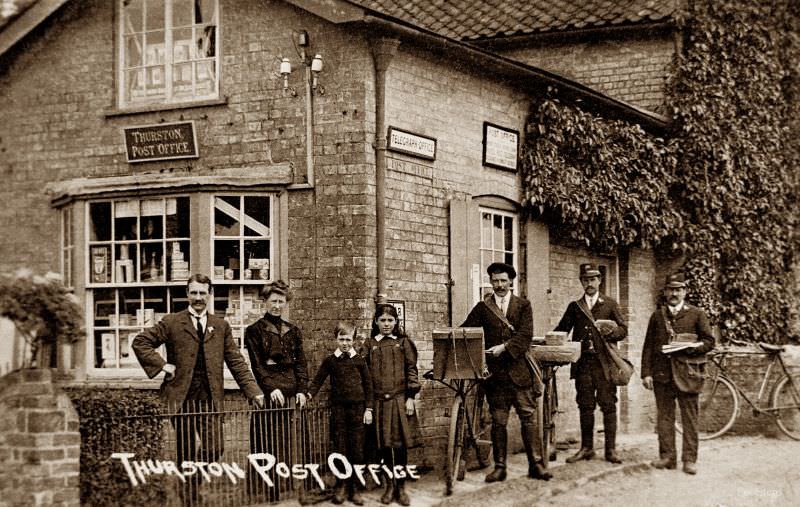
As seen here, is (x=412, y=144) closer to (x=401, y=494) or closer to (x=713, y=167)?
(x=401, y=494)

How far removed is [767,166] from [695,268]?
237 cm

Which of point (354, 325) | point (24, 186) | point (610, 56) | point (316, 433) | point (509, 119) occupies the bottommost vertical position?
point (316, 433)

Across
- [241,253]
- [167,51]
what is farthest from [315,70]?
[241,253]

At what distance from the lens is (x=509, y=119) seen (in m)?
12.9

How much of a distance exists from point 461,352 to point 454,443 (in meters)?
0.89

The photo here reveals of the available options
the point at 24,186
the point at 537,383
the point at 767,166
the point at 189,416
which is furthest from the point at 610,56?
the point at 189,416

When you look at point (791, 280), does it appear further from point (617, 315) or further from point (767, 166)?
point (617, 315)

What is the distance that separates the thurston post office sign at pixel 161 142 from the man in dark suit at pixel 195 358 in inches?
109

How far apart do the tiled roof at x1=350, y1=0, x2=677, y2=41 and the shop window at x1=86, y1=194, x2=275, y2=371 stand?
19.7 ft

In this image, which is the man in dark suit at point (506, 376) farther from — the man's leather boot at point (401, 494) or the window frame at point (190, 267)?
the window frame at point (190, 267)

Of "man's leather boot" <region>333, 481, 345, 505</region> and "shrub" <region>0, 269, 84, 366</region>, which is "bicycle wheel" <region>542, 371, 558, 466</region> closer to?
"man's leather boot" <region>333, 481, 345, 505</region>

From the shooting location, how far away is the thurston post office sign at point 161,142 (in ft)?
37.2

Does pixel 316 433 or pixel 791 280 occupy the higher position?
pixel 791 280

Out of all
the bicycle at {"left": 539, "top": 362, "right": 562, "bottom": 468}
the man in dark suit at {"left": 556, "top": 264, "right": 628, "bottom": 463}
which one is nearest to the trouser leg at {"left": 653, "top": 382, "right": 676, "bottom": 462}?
the man in dark suit at {"left": 556, "top": 264, "right": 628, "bottom": 463}
